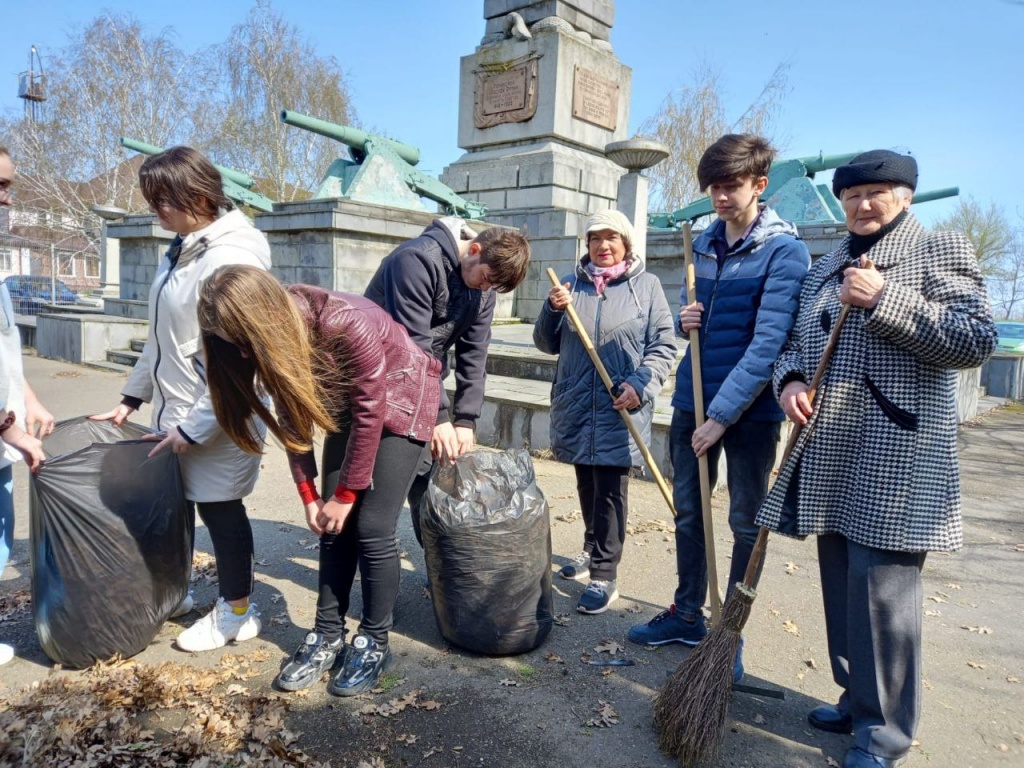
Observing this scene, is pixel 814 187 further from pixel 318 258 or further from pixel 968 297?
pixel 968 297

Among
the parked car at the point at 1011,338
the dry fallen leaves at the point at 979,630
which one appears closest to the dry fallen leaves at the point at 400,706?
the dry fallen leaves at the point at 979,630

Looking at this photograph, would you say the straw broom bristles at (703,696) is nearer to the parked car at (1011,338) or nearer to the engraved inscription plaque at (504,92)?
the engraved inscription plaque at (504,92)

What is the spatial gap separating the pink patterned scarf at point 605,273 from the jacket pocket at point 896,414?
4.63 feet

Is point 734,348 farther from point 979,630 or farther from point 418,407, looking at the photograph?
point 979,630

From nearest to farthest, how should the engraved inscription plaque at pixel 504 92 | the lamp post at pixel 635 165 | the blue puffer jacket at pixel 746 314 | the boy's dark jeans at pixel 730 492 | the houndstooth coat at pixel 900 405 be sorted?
the houndstooth coat at pixel 900 405 < the blue puffer jacket at pixel 746 314 < the boy's dark jeans at pixel 730 492 < the lamp post at pixel 635 165 < the engraved inscription plaque at pixel 504 92

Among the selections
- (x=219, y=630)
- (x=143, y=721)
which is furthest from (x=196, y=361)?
(x=143, y=721)

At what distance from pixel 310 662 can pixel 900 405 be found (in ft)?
6.93

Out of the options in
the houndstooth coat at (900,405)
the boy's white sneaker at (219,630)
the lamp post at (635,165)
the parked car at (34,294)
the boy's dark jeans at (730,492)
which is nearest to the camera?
the houndstooth coat at (900,405)

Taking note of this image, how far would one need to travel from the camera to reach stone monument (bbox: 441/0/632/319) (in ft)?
38.2

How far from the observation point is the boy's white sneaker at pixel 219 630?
2666 millimetres

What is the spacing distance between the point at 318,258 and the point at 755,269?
26.1 ft

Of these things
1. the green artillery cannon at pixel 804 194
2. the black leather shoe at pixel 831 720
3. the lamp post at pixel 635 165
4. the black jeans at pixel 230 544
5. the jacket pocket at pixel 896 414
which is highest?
the green artillery cannon at pixel 804 194

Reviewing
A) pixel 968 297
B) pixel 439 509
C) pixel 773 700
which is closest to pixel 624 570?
pixel 773 700

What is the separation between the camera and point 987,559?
162 inches
